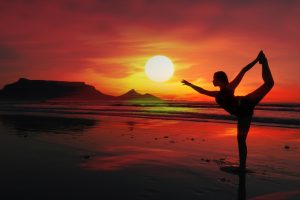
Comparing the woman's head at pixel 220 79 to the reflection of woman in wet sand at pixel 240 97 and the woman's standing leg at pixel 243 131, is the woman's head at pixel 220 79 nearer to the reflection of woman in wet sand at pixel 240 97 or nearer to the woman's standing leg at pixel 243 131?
the reflection of woman in wet sand at pixel 240 97

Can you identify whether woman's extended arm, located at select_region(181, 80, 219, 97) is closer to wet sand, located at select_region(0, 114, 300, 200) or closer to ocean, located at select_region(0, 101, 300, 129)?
wet sand, located at select_region(0, 114, 300, 200)

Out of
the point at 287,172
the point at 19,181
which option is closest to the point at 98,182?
the point at 19,181

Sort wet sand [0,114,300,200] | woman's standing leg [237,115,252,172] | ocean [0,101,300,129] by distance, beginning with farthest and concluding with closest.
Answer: ocean [0,101,300,129] < woman's standing leg [237,115,252,172] < wet sand [0,114,300,200]

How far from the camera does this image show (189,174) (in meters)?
8.12

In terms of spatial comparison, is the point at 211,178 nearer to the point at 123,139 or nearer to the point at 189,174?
the point at 189,174

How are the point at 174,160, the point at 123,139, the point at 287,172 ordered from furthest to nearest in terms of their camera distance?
the point at 123,139 < the point at 174,160 < the point at 287,172

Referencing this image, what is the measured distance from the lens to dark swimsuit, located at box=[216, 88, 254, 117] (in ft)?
21.7

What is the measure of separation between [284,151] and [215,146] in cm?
246

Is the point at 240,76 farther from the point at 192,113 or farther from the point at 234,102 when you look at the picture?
the point at 192,113

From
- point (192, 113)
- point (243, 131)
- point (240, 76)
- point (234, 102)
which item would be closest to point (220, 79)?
point (240, 76)

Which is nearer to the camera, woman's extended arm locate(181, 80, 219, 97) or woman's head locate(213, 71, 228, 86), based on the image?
woman's head locate(213, 71, 228, 86)

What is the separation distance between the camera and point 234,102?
6699mm

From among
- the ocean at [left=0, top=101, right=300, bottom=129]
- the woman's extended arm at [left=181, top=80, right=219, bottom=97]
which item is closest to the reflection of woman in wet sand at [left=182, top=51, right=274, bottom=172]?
the woman's extended arm at [left=181, top=80, right=219, bottom=97]

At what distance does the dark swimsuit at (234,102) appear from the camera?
6.61 metres
